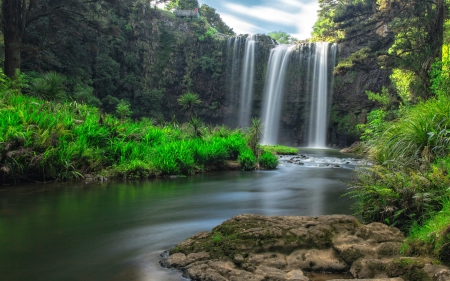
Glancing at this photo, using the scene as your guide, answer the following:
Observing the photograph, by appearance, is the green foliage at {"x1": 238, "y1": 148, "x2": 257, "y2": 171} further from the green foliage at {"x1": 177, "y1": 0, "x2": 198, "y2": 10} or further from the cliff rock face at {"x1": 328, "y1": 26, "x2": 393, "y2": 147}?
the green foliage at {"x1": 177, "y1": 0, "x2": 198, "y2": 10}

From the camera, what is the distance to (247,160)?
13.7 metres

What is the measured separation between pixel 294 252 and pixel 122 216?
3402mm

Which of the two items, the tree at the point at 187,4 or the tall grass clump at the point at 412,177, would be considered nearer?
the tall grass clump at the point at 412,177

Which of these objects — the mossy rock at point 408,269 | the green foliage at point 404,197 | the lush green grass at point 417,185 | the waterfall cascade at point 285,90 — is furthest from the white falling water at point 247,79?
the mossy rock at point 408,269

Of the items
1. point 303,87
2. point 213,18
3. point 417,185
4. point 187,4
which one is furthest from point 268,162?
point 213,18

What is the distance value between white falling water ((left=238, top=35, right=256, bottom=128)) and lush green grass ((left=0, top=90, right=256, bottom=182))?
953 inches

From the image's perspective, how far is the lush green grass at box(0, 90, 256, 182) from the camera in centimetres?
Result: 890

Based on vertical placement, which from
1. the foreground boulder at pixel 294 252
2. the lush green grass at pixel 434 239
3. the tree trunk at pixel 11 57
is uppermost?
the tree trunk at pixel 11 57

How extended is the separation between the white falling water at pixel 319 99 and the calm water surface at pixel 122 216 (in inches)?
926

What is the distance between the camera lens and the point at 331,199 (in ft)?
25.3

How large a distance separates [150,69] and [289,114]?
1676 centimetres

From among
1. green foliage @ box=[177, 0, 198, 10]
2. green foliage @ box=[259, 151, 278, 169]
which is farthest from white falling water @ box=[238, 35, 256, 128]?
green foliage @ box=[259, 151, 278, 169]

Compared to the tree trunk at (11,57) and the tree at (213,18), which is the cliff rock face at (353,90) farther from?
the tree at (213,18)

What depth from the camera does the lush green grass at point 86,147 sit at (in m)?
8.90
